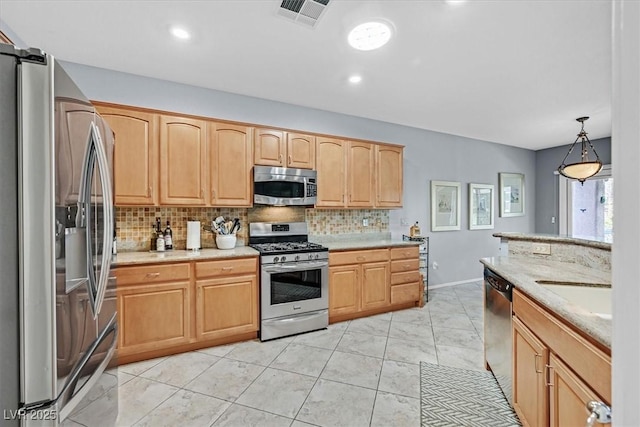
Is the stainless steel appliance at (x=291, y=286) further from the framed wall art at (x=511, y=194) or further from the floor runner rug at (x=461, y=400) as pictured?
the framed wall art at (x=511, y=194)

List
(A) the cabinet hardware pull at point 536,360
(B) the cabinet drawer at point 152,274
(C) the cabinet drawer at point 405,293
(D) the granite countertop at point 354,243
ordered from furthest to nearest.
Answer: (C) the cabinet drawer at point 405,293
(D) the granite countertop at point 354,243
(B) the cabinet drawer at point 152,274
(A) the cabinet hardware pull at point 536,360

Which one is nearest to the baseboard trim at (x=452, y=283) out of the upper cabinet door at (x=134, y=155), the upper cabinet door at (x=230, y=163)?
the upper cabinet door at (x=230, y=163)

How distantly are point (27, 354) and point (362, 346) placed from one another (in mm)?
Result: 2581

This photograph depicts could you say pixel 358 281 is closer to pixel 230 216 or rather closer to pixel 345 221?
pixel 345 221

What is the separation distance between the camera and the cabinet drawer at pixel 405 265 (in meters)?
3.86

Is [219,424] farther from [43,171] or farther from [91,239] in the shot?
[43,171]

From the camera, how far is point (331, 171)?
3775mm

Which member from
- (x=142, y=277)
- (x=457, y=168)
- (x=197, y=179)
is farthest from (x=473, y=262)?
(x=142, y=277)

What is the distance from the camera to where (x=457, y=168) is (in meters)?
5.31

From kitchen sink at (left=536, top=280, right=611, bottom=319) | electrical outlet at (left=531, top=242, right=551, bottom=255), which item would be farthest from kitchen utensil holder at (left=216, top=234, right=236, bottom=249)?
electrical outlet at (left=531, top=242, right=551, bottom=255)

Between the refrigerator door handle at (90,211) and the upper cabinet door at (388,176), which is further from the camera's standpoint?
the upper cabinet door at (388,176)

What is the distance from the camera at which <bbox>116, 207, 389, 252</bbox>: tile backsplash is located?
300cm

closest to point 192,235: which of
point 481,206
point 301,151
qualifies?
point 301,151

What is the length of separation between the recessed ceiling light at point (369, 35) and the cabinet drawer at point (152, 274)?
2350mm
